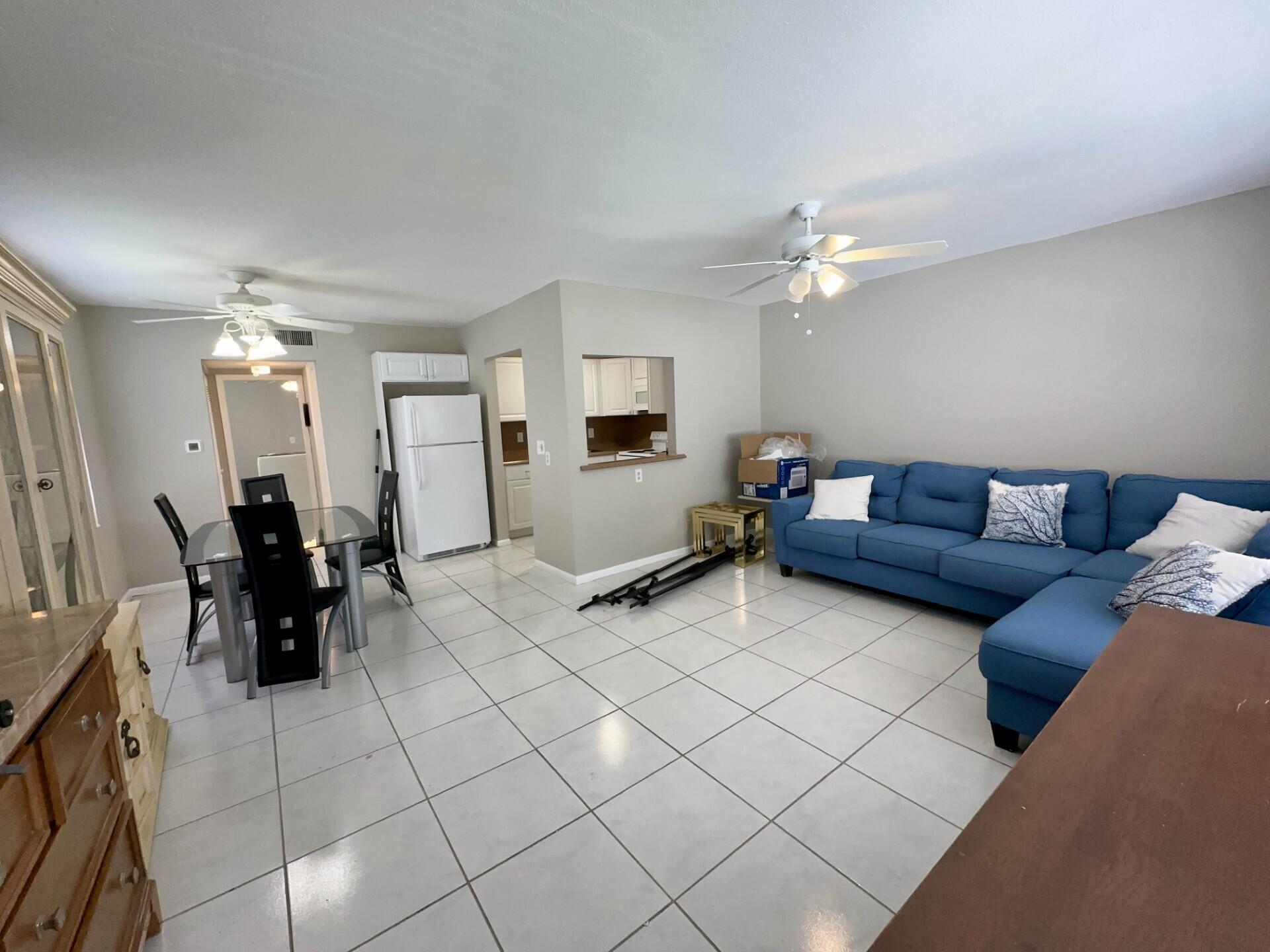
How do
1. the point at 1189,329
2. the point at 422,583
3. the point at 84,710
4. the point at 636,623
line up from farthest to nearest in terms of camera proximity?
the point at 422,583 < the point at 636,623 < the point at 1189,329 < the point at 84,710

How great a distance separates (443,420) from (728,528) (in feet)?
9.61

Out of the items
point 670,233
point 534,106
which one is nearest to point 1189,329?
point 670,233

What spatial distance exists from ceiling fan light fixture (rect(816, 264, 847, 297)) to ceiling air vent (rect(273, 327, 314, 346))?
4517 millimetres

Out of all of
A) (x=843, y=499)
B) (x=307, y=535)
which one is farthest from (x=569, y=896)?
(x=843, y=499)

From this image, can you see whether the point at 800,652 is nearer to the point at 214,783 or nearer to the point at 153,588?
the point at 214,783

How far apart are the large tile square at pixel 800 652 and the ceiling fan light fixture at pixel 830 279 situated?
196 centimetres

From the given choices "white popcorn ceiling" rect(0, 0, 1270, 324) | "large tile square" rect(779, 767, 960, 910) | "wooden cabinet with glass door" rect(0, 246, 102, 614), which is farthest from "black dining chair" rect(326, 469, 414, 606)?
"large tile square" rect(779, 767, 960, 910)

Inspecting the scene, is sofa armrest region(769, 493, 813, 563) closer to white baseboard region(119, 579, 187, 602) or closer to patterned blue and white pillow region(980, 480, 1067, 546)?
patterned blue and white pillow region(980, 480, 1067, 546)

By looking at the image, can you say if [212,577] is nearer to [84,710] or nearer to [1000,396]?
[84,710]

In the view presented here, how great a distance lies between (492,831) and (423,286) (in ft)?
11.6

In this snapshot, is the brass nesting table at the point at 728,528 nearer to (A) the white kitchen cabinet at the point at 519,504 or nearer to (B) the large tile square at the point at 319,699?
(A) the white kitchen cabinet at the point at 519,504

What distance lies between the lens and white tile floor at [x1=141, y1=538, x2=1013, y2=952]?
146 cm

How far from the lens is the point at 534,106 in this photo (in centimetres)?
171

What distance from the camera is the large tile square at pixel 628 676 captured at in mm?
2555
